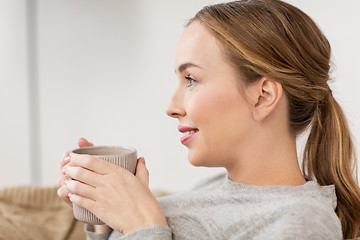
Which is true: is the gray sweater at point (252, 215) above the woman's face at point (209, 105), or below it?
below

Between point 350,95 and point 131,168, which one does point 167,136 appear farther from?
point 131,168

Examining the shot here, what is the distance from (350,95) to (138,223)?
948 mm

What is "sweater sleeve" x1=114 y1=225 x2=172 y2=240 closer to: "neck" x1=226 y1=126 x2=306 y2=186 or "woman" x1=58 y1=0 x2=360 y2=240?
"woman" x1=58 y1=0 x2=360 y2=240

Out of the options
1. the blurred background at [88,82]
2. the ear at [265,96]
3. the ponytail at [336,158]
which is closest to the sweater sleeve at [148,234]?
the ear at [265,96]

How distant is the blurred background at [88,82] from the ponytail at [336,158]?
100 cm

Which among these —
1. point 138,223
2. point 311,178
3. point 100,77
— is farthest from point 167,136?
point 138,223

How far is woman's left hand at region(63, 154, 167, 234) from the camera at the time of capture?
82 centimetres

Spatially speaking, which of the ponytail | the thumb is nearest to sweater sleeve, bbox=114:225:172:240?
the thumb

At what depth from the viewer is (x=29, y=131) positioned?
8.10 ft

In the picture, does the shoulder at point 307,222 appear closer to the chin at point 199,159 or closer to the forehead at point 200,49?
the chin at point 199,159

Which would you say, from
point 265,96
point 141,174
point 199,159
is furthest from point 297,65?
point 141,174

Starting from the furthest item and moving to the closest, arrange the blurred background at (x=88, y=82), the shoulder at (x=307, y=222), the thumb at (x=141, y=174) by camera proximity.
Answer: the blurred background at (x=88, y=82), the thumb at (x=141, y=174), the shoulder at (x=307, y=222)

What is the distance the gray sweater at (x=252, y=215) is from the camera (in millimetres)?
761

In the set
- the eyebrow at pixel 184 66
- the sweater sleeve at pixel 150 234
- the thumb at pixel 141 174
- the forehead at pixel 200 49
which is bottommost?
the sweater sleeve at pixel 150 234
